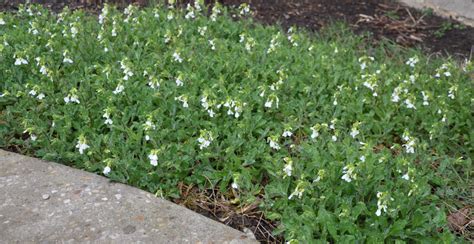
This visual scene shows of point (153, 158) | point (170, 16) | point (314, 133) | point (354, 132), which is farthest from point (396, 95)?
point (170, 16)

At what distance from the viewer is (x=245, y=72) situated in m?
4.36

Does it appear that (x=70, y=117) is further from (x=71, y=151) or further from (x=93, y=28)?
(x=93, y=28)

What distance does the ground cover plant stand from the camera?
3.25m

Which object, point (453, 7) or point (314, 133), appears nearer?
point (314, 133)

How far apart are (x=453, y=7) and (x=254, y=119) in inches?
141

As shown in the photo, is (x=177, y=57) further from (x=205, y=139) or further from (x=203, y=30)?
(x=205, y=139)

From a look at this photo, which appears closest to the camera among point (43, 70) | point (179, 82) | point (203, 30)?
point (179, 82)

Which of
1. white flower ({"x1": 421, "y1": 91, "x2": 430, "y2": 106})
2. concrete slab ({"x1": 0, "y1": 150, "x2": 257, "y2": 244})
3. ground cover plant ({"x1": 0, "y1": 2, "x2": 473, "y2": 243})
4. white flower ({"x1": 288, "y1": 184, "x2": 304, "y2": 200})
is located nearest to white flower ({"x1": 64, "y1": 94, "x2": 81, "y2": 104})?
ground cover plant ({"x1": 0, "y1": 2, "x2": 473, "y2": 243})

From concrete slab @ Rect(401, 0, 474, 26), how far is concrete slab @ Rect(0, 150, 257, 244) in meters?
4.27

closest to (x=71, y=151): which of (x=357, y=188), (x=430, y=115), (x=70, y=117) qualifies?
(x=70, y=117)

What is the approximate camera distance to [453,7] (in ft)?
21.4

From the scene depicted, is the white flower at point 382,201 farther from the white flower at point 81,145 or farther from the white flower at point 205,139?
the white flower at point 81,145

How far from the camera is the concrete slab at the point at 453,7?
641 centimetres

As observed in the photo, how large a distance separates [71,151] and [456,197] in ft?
7.14
